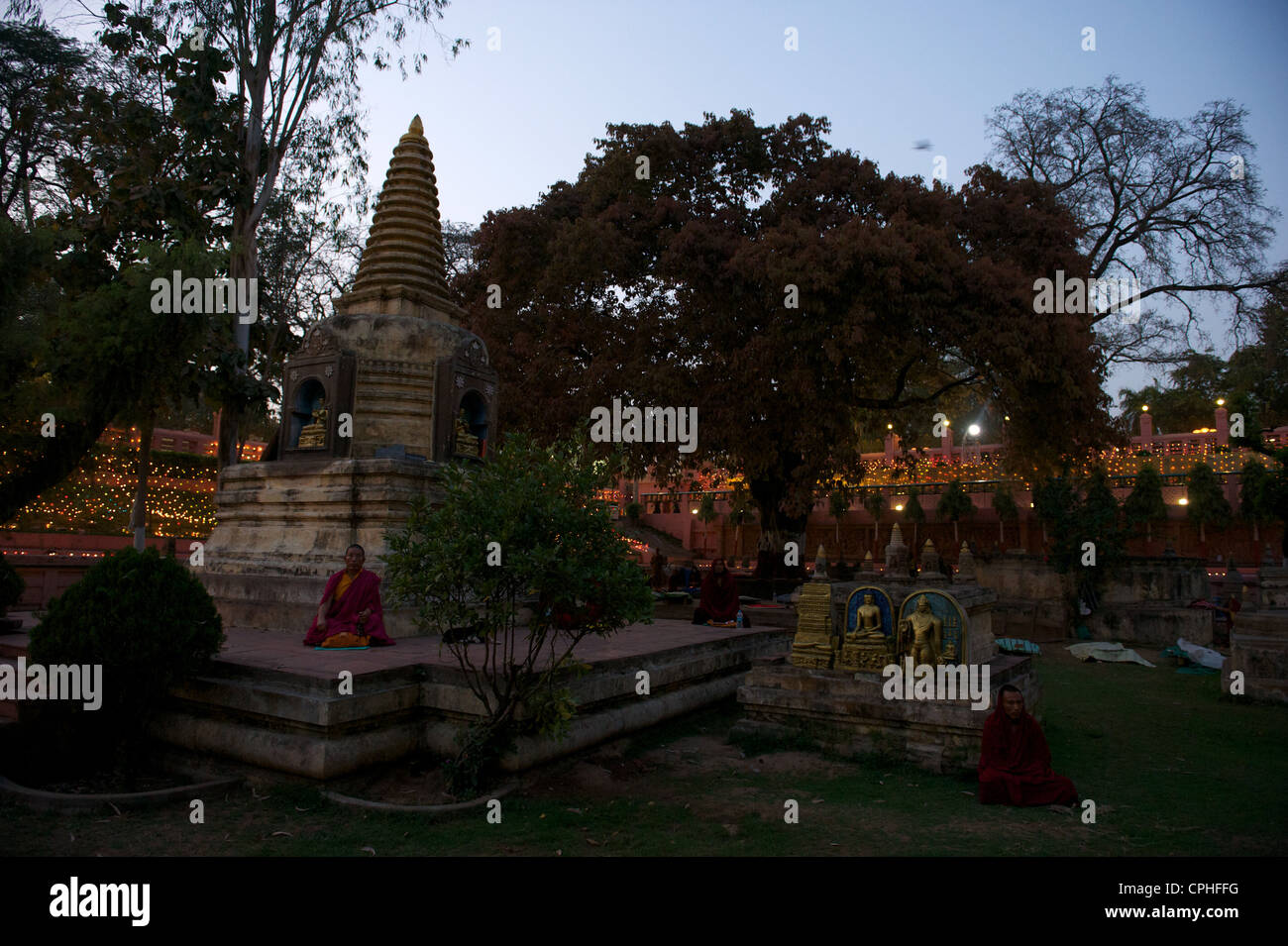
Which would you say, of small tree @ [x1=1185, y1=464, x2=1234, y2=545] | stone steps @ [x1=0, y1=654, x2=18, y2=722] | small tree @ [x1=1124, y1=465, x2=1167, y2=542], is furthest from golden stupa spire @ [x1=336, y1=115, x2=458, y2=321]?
small tree @ [x1=1185, y1=464, x2=1234, y2=545]

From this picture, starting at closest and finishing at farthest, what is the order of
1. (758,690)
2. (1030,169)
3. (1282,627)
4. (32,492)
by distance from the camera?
(758,690), (1282,627), (32,492), (1030,169)

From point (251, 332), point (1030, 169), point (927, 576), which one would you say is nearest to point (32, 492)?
point (251, 332)

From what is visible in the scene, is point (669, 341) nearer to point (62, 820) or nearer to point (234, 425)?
point (234, 425)

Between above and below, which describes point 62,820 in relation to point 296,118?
below

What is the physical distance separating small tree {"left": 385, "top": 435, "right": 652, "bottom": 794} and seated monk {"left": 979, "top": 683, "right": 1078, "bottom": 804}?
9.07ft

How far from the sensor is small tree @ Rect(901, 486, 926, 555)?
26.6 meters

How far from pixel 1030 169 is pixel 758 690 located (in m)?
23.5

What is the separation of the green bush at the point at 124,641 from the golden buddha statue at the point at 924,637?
5.72 metres

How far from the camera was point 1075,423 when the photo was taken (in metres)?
16.6

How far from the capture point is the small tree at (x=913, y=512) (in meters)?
26.6

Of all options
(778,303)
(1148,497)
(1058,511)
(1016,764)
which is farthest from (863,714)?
(1148,497)

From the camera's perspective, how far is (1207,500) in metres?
21.6

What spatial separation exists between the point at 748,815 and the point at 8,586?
27.6 feet

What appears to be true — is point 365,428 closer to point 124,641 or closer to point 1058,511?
point 124,641
